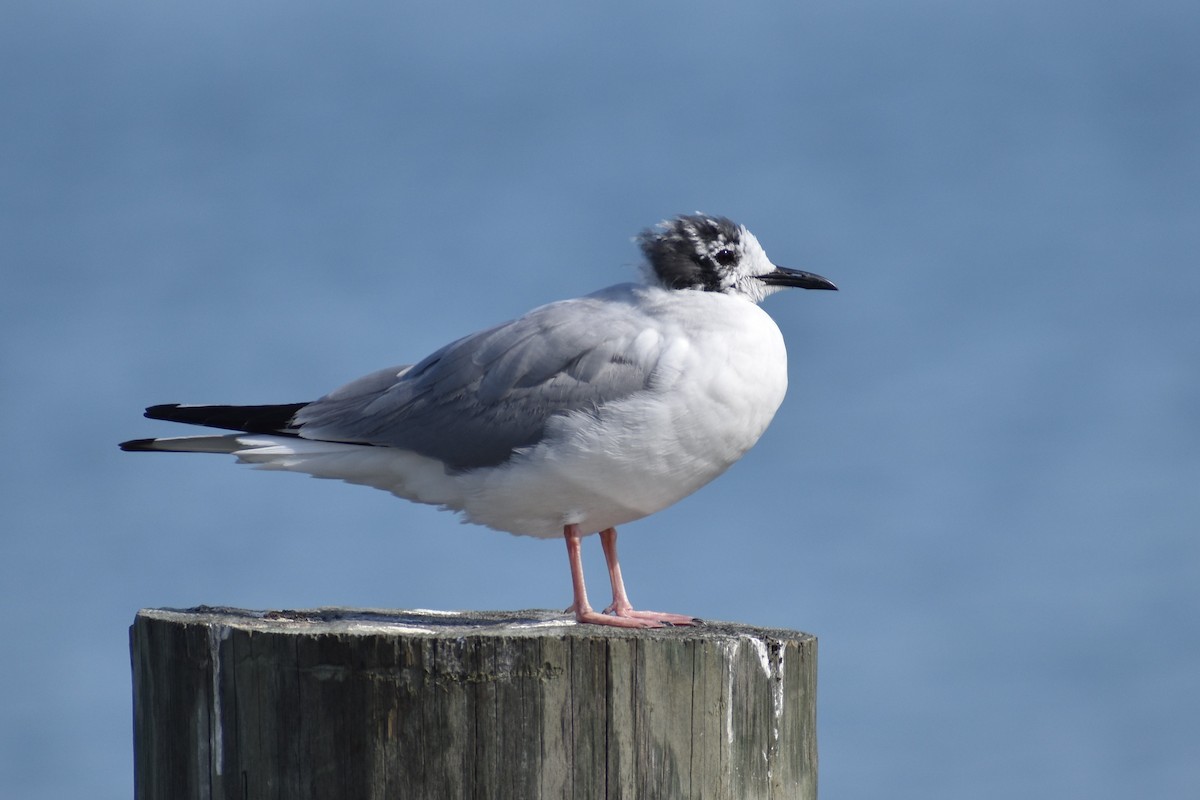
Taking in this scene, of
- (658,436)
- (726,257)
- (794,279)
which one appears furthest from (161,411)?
(794,279)

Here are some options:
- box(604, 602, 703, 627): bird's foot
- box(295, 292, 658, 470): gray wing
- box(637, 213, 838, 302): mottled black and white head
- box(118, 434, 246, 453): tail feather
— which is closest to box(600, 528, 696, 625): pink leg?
box(604, 602, 703, 627): bird's foot

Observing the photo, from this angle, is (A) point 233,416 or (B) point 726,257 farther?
(A) point 233,416

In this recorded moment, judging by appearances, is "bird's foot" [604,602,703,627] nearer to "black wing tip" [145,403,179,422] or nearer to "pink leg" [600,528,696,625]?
"pink leg" [600,528,696,625]

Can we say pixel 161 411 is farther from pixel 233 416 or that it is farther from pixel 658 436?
pixel 658 436

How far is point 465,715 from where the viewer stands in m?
3.94

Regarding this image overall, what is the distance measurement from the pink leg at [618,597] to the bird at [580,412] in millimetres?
11

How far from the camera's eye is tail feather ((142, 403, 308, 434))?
6082 mm

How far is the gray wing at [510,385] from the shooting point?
5.51 meters

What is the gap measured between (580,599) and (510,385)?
0.96 m

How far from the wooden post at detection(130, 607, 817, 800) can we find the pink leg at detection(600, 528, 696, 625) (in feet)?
4.31

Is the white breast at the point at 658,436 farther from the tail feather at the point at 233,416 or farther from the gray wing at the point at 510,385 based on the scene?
the tail feather at the point at 233,416

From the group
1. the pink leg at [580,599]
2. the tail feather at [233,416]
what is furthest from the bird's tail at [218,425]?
the pink leg at [580,599]

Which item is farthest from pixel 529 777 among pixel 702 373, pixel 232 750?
pixel 702 373

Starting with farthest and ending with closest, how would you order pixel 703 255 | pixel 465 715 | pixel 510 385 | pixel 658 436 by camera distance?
Result: 1. pixel 703 255
2. pixel 510 385
3. pixel 658 436
4. pixel 465 715
